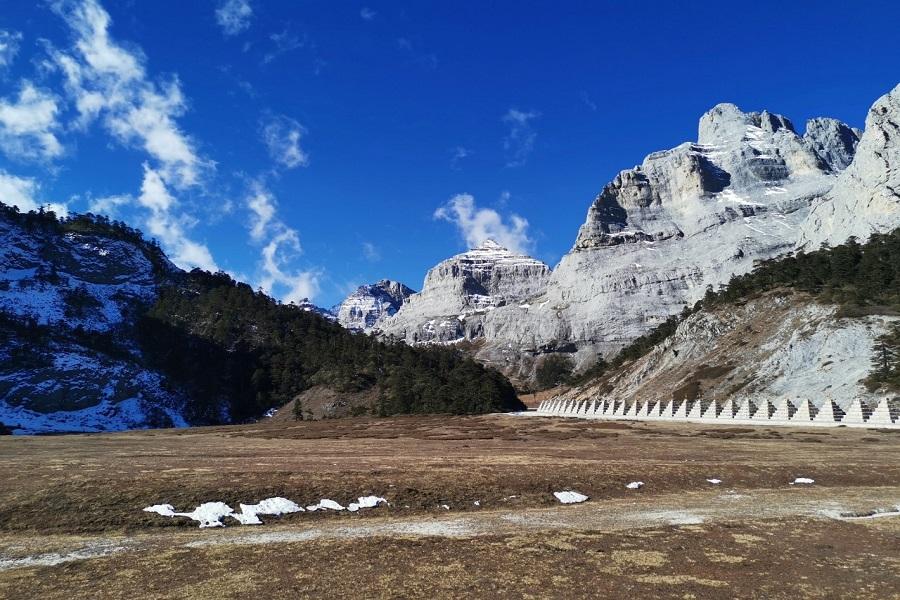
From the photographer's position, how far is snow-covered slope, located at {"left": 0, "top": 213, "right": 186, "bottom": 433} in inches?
5394

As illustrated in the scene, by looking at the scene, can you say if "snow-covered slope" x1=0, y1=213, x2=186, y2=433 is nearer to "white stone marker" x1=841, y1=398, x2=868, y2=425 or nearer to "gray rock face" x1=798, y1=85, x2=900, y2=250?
"white stone marker" x1=841, y1=398, x2=868, y2=425

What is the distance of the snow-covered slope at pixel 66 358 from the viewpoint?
137000mm

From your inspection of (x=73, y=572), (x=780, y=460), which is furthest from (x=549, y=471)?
(x=73, y=572)

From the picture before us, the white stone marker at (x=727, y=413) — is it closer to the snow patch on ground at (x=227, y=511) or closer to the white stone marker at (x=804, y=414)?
the white stone marker at (x=804, y=414)

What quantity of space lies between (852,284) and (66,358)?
196 m

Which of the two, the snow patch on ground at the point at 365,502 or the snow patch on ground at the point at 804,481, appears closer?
the snow patch on ground at the point at 365,502

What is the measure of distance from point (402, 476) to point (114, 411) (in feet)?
496

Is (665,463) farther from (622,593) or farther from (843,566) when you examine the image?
(622,593)

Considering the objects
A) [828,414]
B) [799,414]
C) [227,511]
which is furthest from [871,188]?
[227,511]

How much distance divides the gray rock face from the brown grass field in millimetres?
181532

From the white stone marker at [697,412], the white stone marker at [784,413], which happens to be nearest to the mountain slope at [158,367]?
the white stone marker at [697,412]

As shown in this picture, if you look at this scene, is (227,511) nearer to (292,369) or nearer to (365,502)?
(365,502)

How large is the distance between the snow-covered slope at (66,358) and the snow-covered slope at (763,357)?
131 meters

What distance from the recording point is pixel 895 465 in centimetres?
2469
